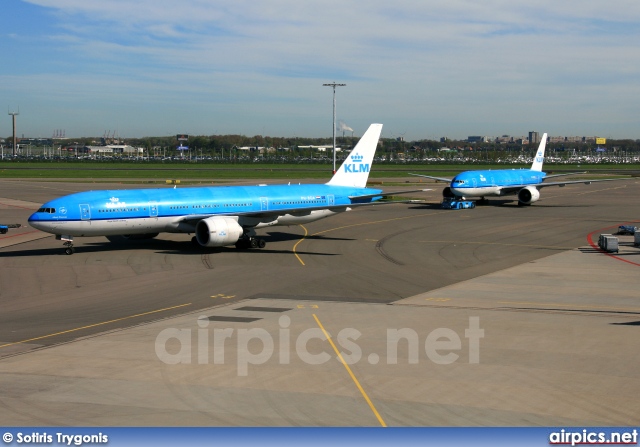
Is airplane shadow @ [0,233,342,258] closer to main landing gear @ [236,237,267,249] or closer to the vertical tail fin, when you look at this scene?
main landing gear @ [236,237,267,249]

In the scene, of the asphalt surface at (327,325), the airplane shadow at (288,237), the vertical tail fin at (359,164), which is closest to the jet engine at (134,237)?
the asphalt surface at (327,325)

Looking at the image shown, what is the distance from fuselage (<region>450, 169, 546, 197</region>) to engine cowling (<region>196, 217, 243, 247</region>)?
1631 inches

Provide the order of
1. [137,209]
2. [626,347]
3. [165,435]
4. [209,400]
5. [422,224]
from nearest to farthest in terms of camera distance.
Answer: [165,435], [209,400], [626,347], [137,209], [422,224]

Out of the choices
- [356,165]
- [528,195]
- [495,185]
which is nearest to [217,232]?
[356,165]

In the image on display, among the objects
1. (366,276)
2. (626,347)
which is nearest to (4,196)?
(366,276)

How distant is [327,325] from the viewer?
28922 millimetres

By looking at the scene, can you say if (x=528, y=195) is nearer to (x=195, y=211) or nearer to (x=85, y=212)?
(x=195, y=211)

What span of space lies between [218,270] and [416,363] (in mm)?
21455

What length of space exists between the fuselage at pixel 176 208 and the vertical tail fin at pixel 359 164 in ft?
5.69

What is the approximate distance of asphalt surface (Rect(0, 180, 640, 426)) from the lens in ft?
62.6

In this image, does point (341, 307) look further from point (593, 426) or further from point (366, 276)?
point (593, 426)

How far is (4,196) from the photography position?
10212 cm

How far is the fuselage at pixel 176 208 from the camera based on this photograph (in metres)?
46.8

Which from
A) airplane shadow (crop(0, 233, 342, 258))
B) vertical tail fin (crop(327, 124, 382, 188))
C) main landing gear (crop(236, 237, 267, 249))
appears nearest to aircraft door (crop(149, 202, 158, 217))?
airplane shadow (crop(0, 233, 342, 258))
